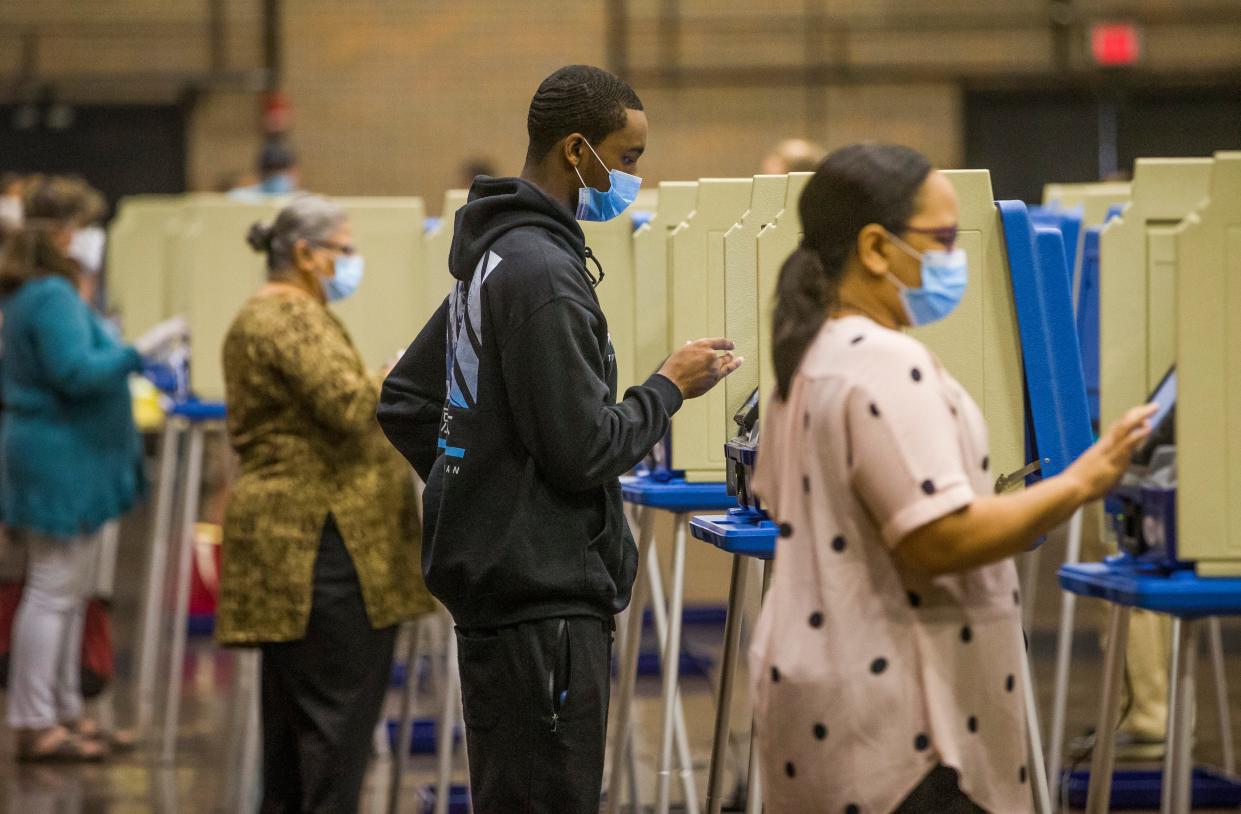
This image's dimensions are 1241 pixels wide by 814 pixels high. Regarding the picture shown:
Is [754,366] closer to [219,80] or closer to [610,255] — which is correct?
[610,255]

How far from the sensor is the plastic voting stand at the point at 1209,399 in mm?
2406

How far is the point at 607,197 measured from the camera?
2.56 meters

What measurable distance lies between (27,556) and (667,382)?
3.48 meters

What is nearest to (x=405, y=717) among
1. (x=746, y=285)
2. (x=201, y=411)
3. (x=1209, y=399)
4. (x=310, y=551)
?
(x=310, y=551)

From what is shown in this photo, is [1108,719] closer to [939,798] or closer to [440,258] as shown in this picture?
[939,798]

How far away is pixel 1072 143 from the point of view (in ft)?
40.5

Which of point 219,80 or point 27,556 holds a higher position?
point 219,80

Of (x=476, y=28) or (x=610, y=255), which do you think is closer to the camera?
(x=610, y=255)

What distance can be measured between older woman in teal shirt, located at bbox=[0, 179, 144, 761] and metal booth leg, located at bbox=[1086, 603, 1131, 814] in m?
3.36

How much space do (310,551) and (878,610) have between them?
2.06 metres

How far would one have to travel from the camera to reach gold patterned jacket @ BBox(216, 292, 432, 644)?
372cm

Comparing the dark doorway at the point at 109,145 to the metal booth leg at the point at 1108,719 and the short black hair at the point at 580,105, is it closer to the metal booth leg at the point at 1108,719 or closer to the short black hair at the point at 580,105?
the short black hair at the point at 580,105

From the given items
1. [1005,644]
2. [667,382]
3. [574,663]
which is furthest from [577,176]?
[1005,644]

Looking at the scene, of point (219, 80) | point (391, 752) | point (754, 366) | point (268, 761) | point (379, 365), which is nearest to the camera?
point (754, 366)
